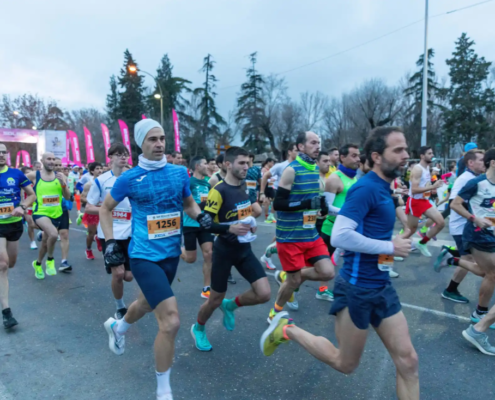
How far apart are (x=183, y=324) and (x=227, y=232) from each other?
5.05ft

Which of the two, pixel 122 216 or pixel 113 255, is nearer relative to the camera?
pixel 113 255

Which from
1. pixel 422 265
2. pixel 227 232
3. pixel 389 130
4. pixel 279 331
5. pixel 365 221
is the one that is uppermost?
pixel 389 130

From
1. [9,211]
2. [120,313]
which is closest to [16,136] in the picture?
[9,211]

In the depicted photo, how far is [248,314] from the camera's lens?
15.3 feet

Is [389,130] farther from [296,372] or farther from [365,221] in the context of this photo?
[296,372]

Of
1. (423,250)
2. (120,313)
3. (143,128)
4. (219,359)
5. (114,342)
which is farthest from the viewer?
(423,250)

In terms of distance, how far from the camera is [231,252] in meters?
3.66

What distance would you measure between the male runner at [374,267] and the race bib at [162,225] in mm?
1315

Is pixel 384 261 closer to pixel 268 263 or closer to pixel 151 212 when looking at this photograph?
pixel 151 212

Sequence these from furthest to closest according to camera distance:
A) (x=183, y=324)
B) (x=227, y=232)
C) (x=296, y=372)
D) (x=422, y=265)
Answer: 1. (x=422, y=265)
2. (x=183, y=324)
3. (x=227, y=232)
4. (x=296, y=372)

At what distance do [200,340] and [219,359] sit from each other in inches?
12.3

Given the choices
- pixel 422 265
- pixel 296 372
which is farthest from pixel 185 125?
pixel 296 372

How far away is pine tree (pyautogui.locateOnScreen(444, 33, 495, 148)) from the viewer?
3478cm

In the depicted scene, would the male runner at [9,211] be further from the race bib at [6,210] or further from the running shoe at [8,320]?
the running shoe at [8,320]
